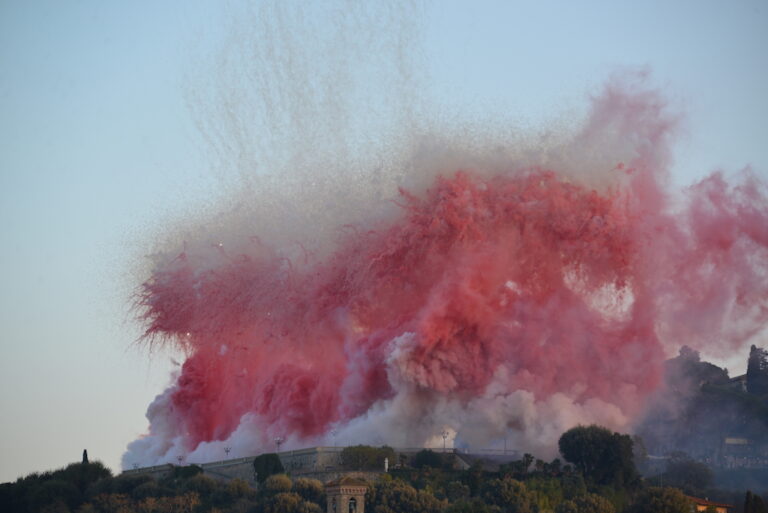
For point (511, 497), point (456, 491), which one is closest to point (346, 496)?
point (456, 491)

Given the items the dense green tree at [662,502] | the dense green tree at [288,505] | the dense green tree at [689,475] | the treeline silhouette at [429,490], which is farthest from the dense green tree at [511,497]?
the dense green tree at [689,475]

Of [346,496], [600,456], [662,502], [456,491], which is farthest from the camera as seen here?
[600,456]

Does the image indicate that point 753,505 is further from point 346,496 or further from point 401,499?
point 346,496

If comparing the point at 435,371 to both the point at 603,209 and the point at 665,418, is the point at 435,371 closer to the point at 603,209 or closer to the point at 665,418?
the point at 603,209

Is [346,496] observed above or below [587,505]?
above

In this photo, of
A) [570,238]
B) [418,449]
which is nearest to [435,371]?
[418,449]

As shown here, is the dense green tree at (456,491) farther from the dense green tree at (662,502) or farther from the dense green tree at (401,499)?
the dense green tree at (662,502)

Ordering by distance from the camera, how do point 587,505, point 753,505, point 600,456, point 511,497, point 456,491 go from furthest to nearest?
point 600,456 < point 753,505 < point 456,491 < point 587,505 < point 511,497

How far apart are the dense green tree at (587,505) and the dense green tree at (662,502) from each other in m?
2.81

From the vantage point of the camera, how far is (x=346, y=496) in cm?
13212

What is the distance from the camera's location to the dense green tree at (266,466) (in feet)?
469

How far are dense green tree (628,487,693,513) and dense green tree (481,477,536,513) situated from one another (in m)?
10.0

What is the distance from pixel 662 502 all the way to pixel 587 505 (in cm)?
689

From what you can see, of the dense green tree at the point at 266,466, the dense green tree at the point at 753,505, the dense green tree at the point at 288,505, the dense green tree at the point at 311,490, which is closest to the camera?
the dense green tree at the point at 288,505
